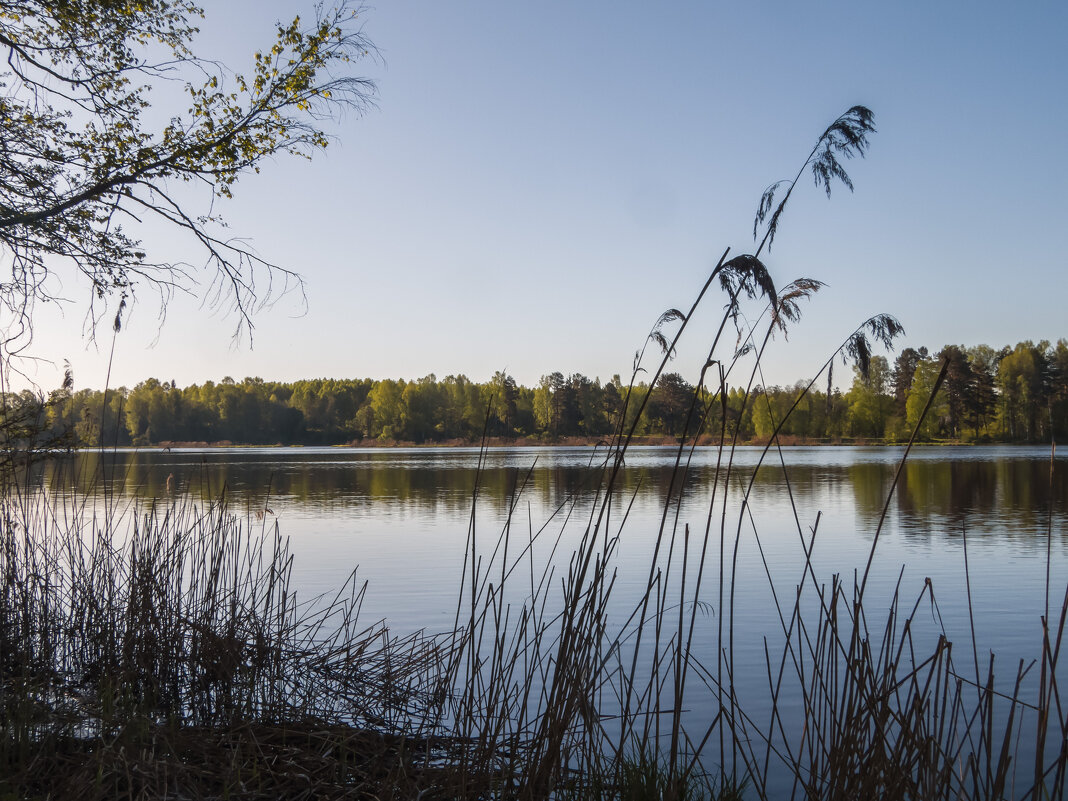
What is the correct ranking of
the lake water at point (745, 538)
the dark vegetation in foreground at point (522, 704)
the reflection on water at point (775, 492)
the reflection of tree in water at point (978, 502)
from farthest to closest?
the reflection on water at point (775, 492), the reflection of tree in water at point (978, 502), the lake water at point (745, 538), the dark vegetation in foreground at point (522, 704)

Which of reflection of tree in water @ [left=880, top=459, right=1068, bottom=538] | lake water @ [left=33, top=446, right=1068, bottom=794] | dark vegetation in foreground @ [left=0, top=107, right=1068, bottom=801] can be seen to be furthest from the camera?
reflection of tree in water @ [left=880, top=459, right=1068, bottom=538]

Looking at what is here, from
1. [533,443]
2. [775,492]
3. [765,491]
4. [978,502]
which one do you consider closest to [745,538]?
[978,502]

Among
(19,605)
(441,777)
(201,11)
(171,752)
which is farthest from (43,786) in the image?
(201,11)

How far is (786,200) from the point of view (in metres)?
2.42

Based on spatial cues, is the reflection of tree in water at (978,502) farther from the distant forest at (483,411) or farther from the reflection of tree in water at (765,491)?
the distant forest at (483,411)

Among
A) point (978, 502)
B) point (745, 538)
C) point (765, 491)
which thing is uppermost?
point (978, 502)

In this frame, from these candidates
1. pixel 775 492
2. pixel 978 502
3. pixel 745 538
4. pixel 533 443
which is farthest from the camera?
pixel 533 443

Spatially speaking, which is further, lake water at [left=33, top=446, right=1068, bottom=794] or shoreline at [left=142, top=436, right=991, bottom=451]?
shoreline at [left=142, top=436, right=991, bottom=451]

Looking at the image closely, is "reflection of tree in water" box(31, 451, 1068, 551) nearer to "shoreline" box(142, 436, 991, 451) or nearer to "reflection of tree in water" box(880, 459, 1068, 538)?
"reflection of tree in water" box(880, 459, 1068, 538)

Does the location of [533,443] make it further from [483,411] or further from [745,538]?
[745,538]

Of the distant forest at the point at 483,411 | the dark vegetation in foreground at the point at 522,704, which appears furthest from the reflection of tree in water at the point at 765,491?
the distant forest at the point at 483,411

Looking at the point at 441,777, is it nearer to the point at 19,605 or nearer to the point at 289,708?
the point at 289,708

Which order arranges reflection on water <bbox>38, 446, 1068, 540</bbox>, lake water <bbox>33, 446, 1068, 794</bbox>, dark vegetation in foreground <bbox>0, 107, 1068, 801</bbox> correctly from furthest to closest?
reflection on water <bbox>38, 446, 1068, 540</bbox>
lake water <bbox>33, 446, 1068, 794</bbox>
dark vegetation in foreground <bbox>0, 107, 1068, 801</bbox>

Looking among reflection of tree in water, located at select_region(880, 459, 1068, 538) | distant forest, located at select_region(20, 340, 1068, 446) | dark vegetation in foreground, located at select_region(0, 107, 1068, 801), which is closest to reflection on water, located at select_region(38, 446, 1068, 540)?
reflection of tree in water, located at select_region(880, 459, 1068, 538)
